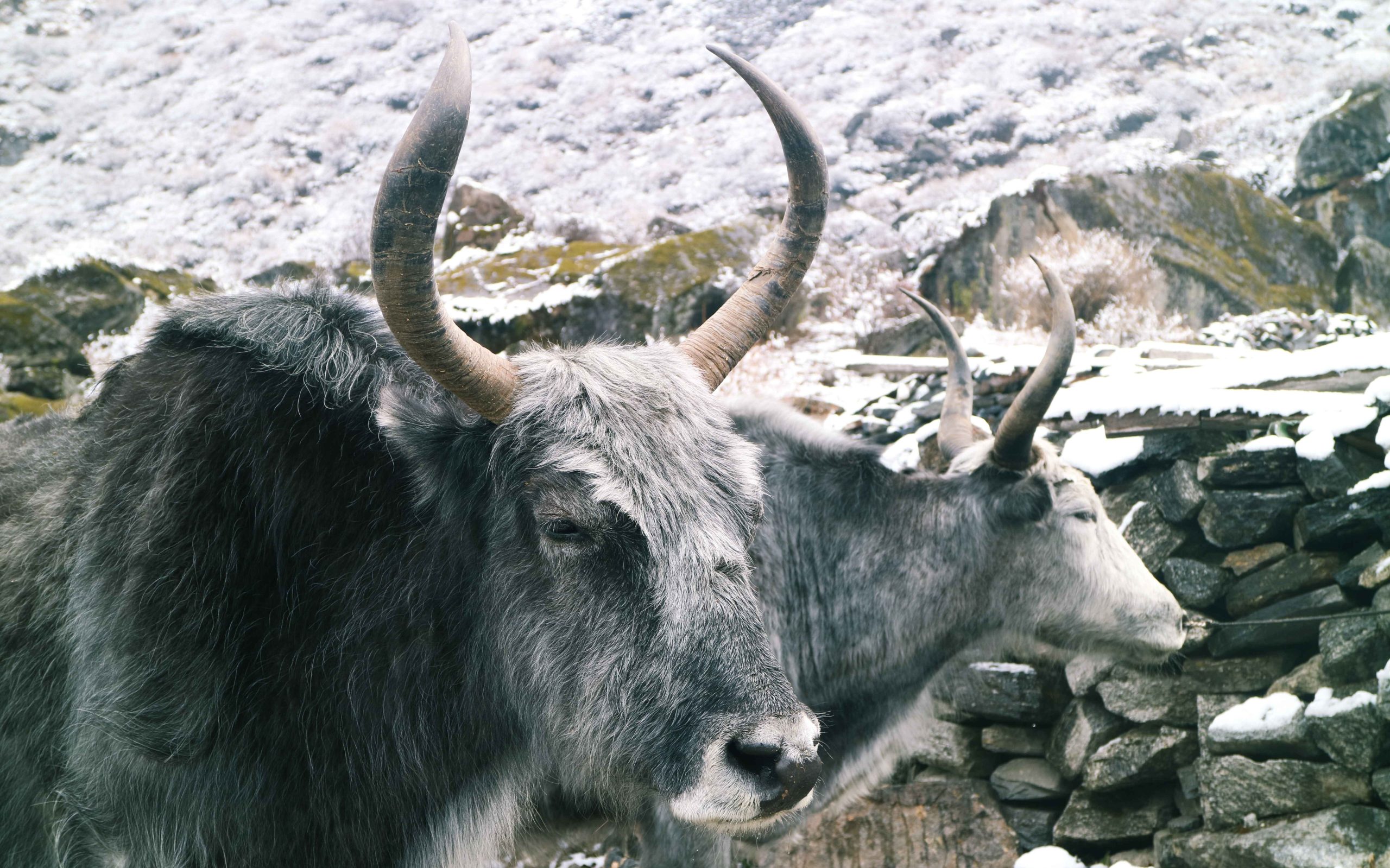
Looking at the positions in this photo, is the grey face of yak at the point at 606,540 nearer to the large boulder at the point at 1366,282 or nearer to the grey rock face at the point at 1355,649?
the grey rock face at the point at 1355,649

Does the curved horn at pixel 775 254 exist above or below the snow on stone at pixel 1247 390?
above

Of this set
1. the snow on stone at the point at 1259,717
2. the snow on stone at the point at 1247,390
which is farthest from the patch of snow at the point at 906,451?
the snow on stone at the point at 1259,717

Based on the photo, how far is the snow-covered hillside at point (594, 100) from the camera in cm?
2242

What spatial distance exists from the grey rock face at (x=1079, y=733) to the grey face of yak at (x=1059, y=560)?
63 cm

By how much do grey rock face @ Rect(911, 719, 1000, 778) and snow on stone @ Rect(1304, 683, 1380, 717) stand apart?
1.96 meters

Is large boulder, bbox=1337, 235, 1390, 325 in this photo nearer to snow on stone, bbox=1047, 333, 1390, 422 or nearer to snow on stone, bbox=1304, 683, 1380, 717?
snow on stone, bbox=1047, 333, 1390, 422

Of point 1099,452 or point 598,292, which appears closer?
point 1099,452

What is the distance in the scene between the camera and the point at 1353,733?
4.17m

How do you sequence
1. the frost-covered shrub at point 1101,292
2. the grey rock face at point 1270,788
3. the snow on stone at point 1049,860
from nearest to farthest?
1. the grey rock face at point 1270,788
2. the snow on stone at point 1049,860
3. the frost-covered shrub at point 1101,292

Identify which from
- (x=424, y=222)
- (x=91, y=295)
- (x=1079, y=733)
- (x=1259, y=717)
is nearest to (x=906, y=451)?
(x=1079, y=733)

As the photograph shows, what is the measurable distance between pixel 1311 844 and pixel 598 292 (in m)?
8.88

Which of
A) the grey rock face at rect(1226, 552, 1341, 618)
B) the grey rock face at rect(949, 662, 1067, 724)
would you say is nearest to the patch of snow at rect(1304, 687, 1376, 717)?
the grey rock face at rect(1226, 552, 1341, 618)

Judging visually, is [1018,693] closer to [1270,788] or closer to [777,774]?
[1270,788]

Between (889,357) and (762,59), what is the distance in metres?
21.2
